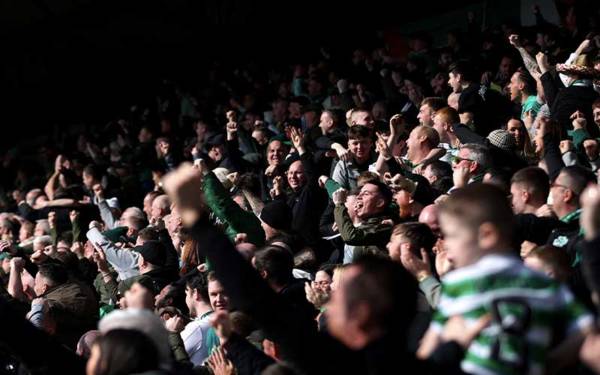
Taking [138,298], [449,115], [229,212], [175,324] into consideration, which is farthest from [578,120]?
[138,298]

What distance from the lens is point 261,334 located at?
17.3 feet

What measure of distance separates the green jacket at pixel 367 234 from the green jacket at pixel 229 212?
0.86 m

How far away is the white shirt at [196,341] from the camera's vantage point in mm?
5977

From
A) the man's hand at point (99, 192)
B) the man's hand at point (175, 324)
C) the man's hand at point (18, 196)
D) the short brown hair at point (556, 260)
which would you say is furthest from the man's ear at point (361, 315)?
the man's hand at point (18, 196)

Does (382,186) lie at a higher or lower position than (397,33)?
higher

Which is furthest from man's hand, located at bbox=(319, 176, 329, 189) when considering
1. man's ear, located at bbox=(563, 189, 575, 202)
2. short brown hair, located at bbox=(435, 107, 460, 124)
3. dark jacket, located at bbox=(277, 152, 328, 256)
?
man's ear, located at bbox=(563, 189, 575, 202)

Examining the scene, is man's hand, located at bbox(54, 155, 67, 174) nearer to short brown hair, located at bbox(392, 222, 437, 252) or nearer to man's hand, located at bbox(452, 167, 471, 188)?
man's hand, located at bbox(452, 167, 471, 188)

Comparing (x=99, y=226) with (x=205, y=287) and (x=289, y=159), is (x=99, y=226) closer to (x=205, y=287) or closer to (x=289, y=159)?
(x=289, y=159)

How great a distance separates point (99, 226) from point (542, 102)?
389 cm

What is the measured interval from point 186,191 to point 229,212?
356 centimetres

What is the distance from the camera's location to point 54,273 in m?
7.68

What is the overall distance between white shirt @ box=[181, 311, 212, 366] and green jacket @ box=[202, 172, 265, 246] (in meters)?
1.23

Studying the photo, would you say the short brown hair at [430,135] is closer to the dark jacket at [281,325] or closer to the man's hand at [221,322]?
the man's hand at [221,322]

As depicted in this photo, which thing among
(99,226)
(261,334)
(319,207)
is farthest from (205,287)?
(99,226)
